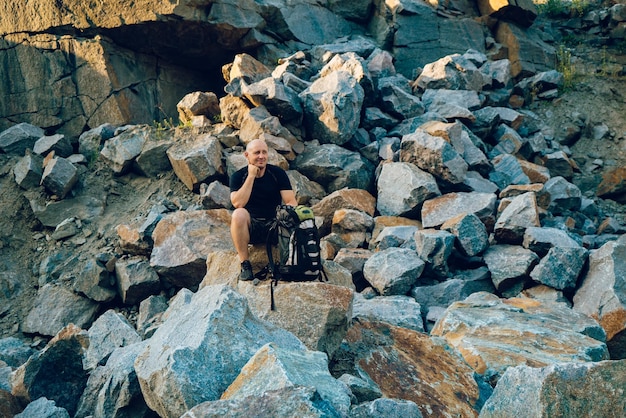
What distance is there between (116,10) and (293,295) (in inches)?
362

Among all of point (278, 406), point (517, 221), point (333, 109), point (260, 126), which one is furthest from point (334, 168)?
point (278, 406)

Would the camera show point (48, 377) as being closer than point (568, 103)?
Yes

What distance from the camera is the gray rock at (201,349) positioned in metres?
3.89

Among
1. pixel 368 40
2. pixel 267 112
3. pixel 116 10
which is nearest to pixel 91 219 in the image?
pixel 267 112

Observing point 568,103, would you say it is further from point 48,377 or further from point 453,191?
point 48,377

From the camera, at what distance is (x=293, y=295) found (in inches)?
213

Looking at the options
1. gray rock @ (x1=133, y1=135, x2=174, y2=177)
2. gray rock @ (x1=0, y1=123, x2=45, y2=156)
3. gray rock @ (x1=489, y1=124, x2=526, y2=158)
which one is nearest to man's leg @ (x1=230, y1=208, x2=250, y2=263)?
gray rock @ (x1=133, y1=135, x2=174, y2=177)

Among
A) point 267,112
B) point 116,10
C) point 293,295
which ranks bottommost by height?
point 293,295

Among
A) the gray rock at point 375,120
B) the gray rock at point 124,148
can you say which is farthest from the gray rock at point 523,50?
the gray rock at point 124,148

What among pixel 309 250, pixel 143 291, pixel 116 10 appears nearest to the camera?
pixel 309 250

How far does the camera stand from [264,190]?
637 cm

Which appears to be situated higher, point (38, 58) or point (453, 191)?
point (38, 58)

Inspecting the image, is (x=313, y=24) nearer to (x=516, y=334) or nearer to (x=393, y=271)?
(x=393, y=271)

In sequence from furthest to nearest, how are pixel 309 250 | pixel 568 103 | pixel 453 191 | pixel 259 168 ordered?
pixel 568 103 < pixel 453 191 < pixel 259 168 < pixel 309 250
